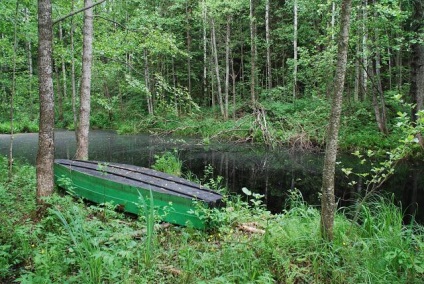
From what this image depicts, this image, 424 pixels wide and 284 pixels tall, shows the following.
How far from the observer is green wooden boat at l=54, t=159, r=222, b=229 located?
14.9ft

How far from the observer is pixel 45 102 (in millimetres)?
4152

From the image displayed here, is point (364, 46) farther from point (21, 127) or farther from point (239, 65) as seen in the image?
A: point (21, 127)

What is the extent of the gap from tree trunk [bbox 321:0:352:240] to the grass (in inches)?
12.6

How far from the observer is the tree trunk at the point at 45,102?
4.11 meters

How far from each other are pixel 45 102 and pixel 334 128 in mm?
3710

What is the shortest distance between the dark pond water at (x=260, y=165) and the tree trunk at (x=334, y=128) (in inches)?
120

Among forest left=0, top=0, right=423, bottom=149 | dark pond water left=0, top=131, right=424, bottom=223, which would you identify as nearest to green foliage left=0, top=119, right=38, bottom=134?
forest left=0, top=0, right=423, bottom=149

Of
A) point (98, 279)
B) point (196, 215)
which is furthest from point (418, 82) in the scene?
point (98, 279)

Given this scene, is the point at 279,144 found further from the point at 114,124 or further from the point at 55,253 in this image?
the point at 114,124

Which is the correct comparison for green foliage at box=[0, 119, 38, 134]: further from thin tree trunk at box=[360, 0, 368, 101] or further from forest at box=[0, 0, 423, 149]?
thin tree trunk at box=[360, 0, 368, 101]

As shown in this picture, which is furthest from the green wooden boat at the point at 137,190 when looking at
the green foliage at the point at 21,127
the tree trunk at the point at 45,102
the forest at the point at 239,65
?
the green foliage at the point at 21,127

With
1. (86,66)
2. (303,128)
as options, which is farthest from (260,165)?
(86,66)

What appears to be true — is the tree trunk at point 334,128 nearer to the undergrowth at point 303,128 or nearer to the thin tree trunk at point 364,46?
the thin tree trunk at point 364,46

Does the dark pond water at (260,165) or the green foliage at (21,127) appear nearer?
the dark pond water at (260,165)
